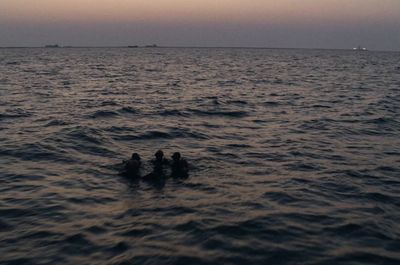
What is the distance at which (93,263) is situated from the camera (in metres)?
8.83

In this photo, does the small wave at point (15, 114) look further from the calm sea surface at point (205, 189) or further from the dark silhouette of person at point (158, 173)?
the dark silhouette of person at point (158, 173)

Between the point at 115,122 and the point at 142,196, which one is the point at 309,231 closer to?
the point at 142,196

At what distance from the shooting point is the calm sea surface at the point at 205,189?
965 cm

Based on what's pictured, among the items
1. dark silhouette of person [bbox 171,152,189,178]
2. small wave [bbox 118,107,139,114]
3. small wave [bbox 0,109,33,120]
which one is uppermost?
dark silhouette of person [bbox 171,152,189,178]

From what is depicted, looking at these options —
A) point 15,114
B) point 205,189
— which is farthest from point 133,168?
point 15,114

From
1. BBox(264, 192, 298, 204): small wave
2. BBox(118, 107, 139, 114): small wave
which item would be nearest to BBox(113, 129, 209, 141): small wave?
BBox(118, 107, 139, 114): small wave

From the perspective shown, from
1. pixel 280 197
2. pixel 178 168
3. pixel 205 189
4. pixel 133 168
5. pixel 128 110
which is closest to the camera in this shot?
pixel 280 197

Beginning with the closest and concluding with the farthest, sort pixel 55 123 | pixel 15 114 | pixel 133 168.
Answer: pixel 133 168
pixel 55 123
pixel 15 114

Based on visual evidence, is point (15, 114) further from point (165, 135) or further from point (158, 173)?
point (158, 173)

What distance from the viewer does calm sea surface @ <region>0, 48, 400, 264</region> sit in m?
9.65

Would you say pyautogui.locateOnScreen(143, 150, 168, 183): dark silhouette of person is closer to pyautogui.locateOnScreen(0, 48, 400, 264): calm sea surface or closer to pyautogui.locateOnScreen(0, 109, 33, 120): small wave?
pyautogui.locateOnScreen(0, 48, 400, 264): calm sea surface

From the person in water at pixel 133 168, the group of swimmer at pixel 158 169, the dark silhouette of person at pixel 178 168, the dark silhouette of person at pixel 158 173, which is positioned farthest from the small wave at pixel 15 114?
the dark silhouette of person at pixel 178 168

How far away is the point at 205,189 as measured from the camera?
13547 millimetres

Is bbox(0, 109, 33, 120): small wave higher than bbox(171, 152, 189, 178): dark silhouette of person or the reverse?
the reverse
